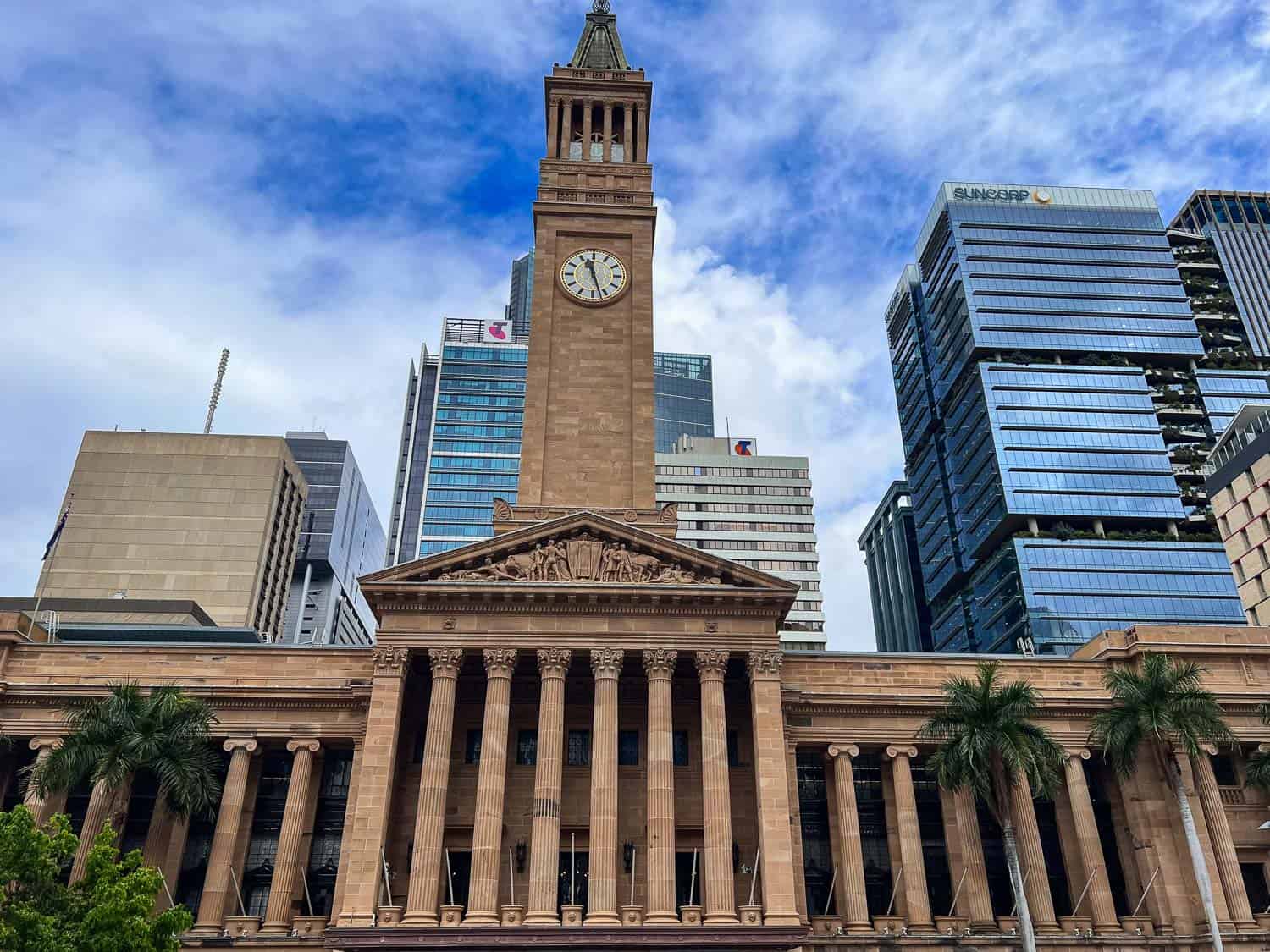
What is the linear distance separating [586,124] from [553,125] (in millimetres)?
2290

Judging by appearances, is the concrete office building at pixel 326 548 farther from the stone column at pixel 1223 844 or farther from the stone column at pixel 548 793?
the stone column at pixel 1223 844

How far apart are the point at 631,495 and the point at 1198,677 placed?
101ft

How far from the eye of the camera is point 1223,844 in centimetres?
4819

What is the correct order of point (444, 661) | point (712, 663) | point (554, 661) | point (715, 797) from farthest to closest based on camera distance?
point (712, 663) < point (554, 661) < point (444, 661) < point (715, 797)

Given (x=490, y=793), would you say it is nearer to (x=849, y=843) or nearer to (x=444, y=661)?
(x=444, y=661)

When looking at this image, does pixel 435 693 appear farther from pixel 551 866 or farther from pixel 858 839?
pixel 858 839

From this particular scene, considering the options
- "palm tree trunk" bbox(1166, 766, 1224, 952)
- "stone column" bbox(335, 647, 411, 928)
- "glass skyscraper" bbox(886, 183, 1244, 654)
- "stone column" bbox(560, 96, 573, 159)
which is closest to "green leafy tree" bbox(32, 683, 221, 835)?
"stone column" bbox(335, 647, 411, 928)

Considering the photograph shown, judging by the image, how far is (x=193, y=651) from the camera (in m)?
52.0

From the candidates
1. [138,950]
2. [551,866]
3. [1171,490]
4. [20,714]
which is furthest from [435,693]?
[1171,490]

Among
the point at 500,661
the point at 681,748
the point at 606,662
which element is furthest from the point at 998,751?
the point at 500,661

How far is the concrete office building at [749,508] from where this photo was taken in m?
A: 145

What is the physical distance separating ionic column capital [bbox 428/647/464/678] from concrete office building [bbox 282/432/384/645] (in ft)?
407

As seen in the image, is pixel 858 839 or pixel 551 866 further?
pixel 858 839

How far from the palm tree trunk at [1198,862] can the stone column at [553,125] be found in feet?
172
